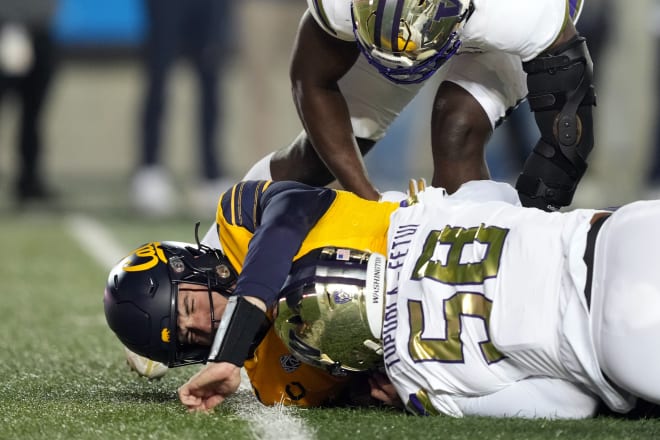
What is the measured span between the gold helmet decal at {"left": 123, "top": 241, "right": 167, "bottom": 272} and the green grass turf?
0.29m

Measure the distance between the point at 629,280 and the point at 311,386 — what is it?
0.76 metres

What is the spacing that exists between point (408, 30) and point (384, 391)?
812mm

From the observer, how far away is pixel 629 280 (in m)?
2.24

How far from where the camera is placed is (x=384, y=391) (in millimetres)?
2584

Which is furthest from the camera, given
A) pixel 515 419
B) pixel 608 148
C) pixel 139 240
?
pixel 608 148

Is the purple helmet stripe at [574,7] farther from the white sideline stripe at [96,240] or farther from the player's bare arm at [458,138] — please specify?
the white sideline stripe at [96,240]

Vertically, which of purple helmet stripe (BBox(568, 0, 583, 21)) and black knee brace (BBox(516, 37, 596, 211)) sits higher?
purple helmet stripe (BBox(568, 0, 583, 21))

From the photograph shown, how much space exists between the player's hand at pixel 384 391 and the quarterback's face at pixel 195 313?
0.36 meters

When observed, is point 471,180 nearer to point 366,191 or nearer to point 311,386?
point 366,191

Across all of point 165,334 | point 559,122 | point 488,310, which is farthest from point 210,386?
point 559,122

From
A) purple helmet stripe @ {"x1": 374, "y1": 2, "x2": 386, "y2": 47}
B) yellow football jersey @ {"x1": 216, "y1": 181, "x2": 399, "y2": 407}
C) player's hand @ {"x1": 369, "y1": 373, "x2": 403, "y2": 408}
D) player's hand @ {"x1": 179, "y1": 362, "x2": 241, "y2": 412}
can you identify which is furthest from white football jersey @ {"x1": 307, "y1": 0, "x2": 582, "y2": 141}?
player's hand @ {"x1": 179, "y1": 362, "x2": 241, "y2": 412}

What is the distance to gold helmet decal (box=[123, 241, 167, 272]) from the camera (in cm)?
268

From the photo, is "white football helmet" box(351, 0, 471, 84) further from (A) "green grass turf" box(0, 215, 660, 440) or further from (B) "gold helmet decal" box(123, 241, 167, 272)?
(A) "green grass turf" box(0, 215, 660, 440)

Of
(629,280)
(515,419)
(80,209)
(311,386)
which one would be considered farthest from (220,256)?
(80,209)
